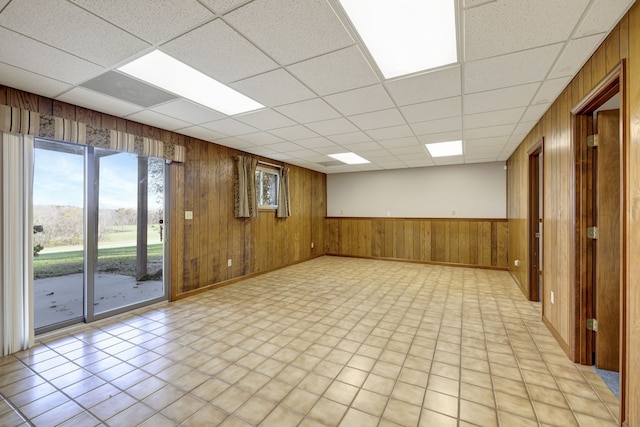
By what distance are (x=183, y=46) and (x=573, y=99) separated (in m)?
3.15

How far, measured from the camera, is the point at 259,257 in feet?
18.4

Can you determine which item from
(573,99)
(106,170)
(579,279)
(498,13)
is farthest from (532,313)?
(106,170)

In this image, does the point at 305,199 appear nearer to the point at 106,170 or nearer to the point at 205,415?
the point at 106,170

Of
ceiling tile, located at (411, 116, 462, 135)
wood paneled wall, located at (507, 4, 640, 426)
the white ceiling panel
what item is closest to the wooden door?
wood paneled wall, located at (507, 4, 640, 426)

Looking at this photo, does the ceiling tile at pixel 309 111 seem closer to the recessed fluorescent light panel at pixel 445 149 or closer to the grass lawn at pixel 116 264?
the recessed fluorescent light panel at pixel 445 149

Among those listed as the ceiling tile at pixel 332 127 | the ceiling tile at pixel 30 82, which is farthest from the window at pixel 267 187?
the ceiling tile at pixel 30 82

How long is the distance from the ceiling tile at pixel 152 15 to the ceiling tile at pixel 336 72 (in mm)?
759

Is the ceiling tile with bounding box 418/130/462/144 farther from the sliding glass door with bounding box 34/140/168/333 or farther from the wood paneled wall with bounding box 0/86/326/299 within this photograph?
the sliding glass door with bounding box 34/140/168/333

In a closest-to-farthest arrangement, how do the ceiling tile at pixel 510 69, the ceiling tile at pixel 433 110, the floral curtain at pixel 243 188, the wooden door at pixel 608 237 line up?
the ceiling tile at pixel 510 69 < the wooden door at pixel 608 237 < the ceiling tile at pixel 433 110 < the floral curtain at pixel 243 188

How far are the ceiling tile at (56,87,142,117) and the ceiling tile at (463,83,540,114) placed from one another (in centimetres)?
357

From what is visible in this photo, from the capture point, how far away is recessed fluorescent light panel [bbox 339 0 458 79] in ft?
5.02

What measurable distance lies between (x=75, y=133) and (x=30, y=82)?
54 centimetres

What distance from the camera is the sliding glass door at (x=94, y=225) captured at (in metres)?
3.07

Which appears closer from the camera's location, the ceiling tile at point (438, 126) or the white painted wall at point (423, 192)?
the ceiling tile at point (438, 126)
